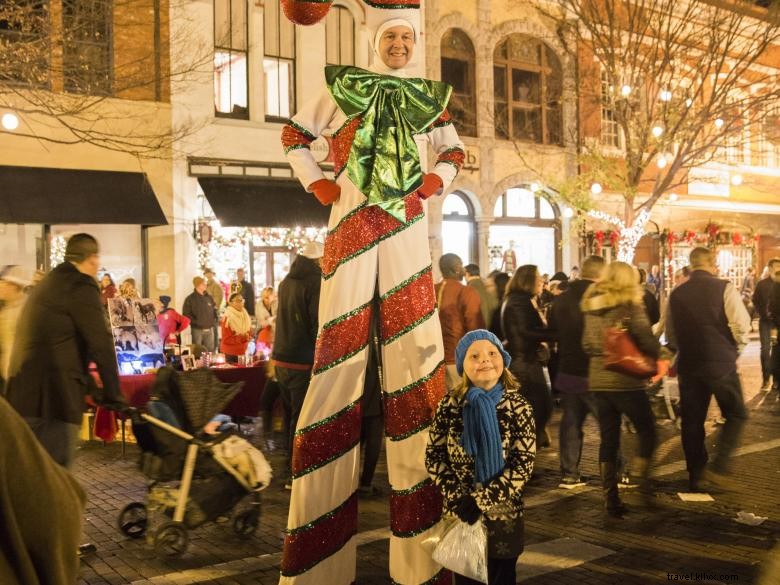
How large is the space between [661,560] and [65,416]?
3771 mm

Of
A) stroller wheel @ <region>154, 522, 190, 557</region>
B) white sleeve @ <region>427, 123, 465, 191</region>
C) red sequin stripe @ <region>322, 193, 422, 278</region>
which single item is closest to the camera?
red sequin stripe @ <region>322, 193, 422, 278</region>

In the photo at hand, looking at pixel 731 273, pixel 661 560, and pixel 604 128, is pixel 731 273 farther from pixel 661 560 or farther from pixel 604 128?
pixel 661 560

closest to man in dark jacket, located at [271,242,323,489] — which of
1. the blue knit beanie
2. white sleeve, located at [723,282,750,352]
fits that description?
the blue knit beanie

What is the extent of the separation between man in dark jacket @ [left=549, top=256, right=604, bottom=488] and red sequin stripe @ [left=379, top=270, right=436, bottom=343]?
3.04 metres

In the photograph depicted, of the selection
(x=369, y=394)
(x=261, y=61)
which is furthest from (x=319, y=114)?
(x=261, y=61)

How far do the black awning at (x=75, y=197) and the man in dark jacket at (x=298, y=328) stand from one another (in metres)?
8.94

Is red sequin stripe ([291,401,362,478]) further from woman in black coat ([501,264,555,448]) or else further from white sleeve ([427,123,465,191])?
woman in black coat ([501,264,555,448])

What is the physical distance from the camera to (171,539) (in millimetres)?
5312

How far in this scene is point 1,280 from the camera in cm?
522

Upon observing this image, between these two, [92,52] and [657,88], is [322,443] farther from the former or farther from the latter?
[657,88]

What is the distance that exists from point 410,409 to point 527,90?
795 inches

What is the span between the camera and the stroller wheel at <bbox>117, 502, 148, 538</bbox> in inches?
230

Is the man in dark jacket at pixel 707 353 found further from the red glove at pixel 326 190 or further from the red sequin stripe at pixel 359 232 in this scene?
the red glove at pixel 326 190

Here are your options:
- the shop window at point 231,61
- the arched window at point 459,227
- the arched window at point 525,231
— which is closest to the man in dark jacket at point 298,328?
the shop window at point 231,61
